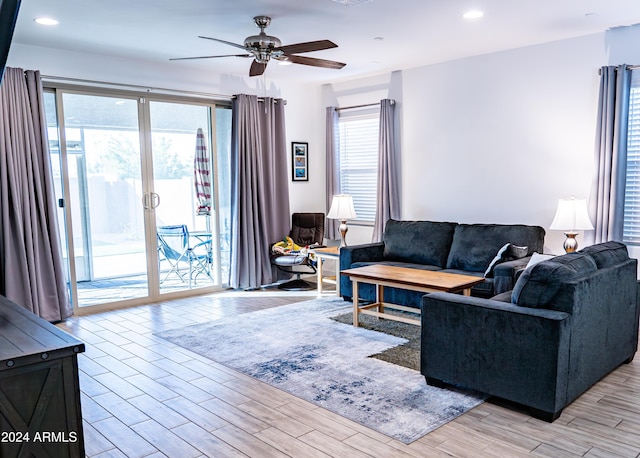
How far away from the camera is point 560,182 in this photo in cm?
485

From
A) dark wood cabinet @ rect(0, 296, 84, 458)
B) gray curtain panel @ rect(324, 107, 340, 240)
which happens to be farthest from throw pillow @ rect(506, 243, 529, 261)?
dark wood cabinet @ rect(0, 296, 84, 458)

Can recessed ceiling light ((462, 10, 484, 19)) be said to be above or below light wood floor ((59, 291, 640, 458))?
above

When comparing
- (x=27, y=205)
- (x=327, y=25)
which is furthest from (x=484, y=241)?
(x=27, y=205)

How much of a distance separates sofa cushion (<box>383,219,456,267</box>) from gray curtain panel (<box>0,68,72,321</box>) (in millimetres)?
3408

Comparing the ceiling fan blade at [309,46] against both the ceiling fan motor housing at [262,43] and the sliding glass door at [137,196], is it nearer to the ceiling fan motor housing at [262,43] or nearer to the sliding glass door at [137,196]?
the ceiling fan motor housing at [262,43]

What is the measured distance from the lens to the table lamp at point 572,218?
4328 millimetres

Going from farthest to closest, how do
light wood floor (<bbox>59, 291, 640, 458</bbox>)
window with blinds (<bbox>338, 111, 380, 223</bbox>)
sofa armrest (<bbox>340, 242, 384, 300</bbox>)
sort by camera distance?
window with blinds (<bbox>338, 111, 380, 223</bbox>)
sofa armrest (<bbox>340, 242, 384, 300</bbox>)
light wood floor (<bbox>59, 291, 640, 458</bbox>)

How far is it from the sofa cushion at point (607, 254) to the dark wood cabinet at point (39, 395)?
2.92 meters

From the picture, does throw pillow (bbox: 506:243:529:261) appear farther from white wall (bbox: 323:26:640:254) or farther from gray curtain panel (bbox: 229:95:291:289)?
gray curtain panel (bbox: 229:95:291:289)

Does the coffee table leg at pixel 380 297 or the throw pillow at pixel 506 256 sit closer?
the throw pillow at pixel 506 256

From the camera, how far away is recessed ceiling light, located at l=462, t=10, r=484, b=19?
12.8 feet

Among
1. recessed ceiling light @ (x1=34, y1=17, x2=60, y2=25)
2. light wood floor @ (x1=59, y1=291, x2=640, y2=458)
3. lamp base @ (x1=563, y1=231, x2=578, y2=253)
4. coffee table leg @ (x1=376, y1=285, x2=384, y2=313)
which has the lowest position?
light wood floor @ (x1=59, y1=291, x2=640, y2=458)

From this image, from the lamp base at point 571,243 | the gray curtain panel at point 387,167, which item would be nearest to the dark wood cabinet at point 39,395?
the lamp base at point 571,243

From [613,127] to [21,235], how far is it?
17.7ft
